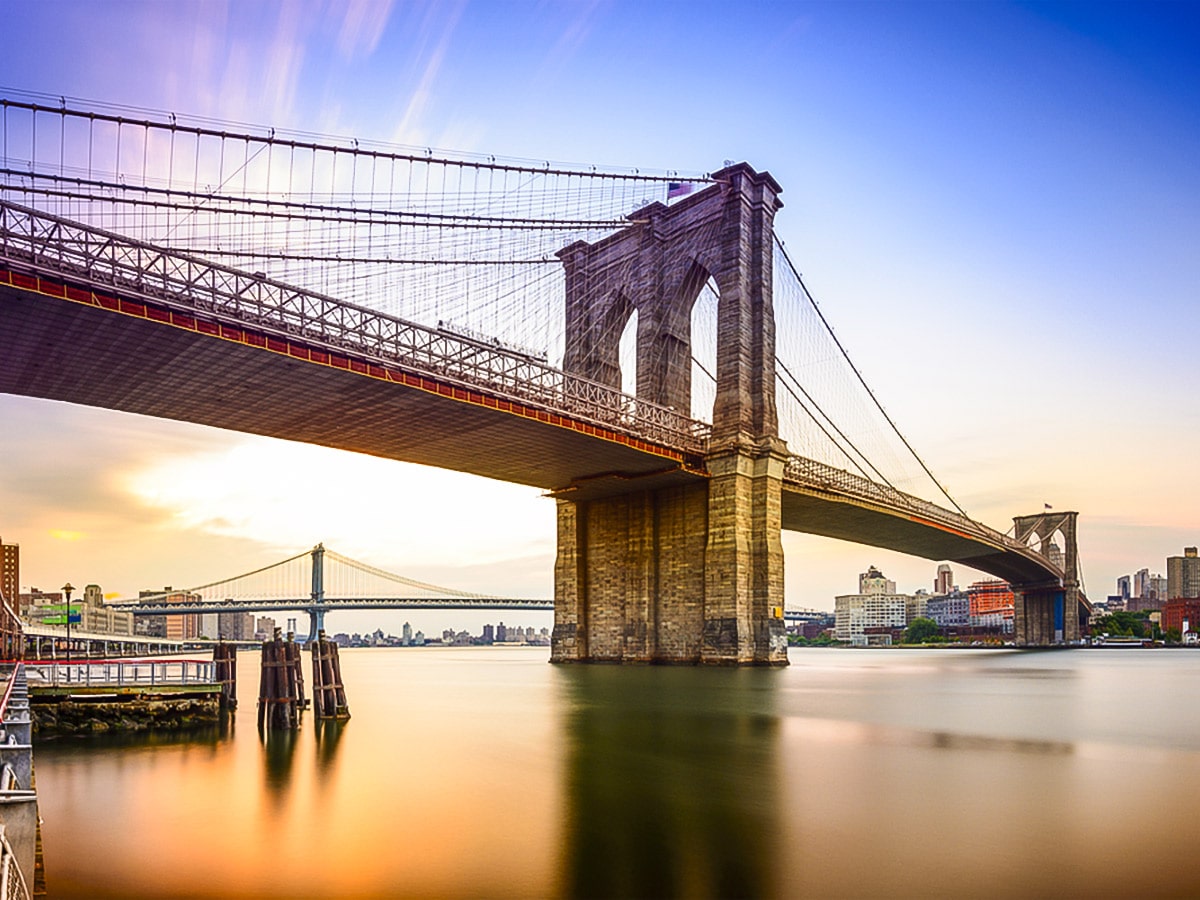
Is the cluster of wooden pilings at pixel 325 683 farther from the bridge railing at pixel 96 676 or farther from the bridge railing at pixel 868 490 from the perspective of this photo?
the bridge railing at pixel 868 490

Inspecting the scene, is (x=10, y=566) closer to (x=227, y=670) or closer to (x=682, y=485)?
(x=682, y=485)

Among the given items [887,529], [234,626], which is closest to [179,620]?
[234,626]

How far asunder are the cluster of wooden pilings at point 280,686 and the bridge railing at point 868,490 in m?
29.6

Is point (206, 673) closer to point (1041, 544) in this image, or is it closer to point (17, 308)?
point (17, 308)

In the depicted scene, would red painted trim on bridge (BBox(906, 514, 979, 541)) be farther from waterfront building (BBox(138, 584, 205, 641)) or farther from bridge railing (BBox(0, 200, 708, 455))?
waterfront building (BBox(138, 584, 205, 641))

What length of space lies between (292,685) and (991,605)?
178 meters

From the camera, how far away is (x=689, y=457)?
1791 inches

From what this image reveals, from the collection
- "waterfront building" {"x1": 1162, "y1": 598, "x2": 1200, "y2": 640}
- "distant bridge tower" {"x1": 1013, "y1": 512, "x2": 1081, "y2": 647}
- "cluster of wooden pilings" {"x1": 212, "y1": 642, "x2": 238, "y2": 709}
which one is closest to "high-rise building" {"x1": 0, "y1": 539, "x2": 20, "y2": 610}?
"cluster of wooden pilings" {"x1": 212, "y1": 642, "x2": 238, "y2": 709}

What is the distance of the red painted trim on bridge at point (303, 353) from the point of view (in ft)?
86.1

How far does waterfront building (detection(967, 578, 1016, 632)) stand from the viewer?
170 meters

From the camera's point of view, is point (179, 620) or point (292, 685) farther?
point (179, 620)

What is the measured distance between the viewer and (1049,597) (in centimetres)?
10900

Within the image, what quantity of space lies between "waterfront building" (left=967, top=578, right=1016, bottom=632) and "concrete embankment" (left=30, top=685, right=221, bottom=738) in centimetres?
16517

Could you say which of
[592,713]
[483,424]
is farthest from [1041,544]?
[592,713]
